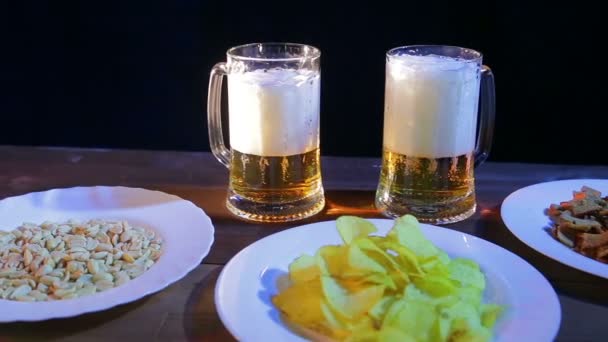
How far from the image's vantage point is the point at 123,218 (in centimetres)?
87

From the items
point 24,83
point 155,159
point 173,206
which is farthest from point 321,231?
point 24,83

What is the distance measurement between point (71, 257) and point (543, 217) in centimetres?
55

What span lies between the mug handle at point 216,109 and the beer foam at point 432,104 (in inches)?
8.6

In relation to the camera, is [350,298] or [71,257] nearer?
[350,298]

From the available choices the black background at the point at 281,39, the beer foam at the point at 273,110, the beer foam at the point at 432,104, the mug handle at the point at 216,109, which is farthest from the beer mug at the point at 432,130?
the black background at the point at 281,39

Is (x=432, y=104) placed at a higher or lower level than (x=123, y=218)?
higher

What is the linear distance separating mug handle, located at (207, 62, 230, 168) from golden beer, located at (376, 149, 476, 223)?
0.22 meters

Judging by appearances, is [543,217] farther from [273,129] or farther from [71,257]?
[71,257]

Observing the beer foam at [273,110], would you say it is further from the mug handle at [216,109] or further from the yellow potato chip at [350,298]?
the yellow potato chip at [350,298]

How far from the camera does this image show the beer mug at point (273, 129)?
2.72ft

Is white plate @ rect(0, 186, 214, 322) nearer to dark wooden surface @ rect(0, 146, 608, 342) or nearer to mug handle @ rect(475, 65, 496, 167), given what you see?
dark wooden surface @ rect(0, 146, 608, 342)

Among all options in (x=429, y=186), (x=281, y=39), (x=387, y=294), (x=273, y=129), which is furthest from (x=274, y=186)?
(x=281, y=39)

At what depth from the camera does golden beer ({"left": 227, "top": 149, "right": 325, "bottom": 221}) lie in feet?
2.81

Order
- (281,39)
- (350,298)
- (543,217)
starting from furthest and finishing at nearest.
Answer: (281,39)
(543,217)
(350,298)
